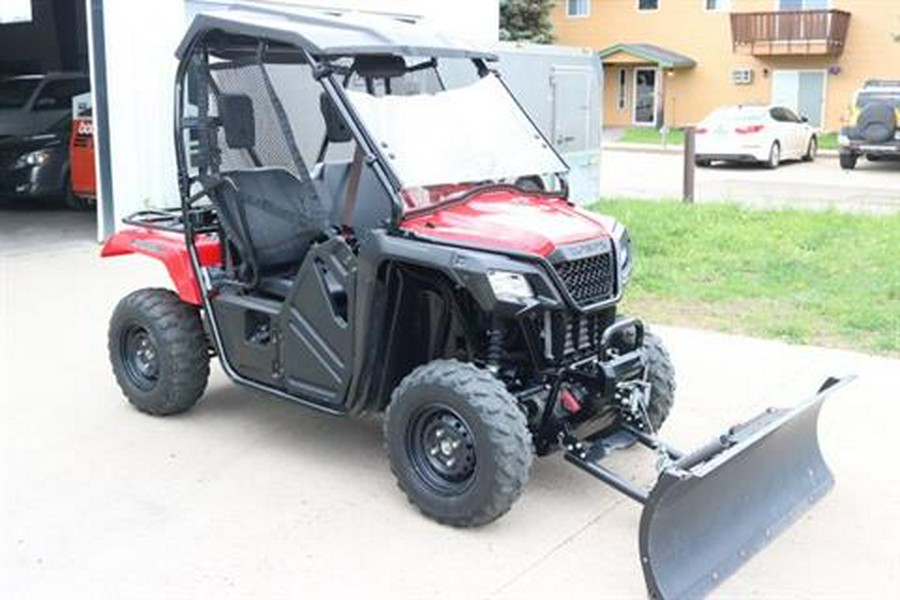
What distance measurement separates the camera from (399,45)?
4832 mm

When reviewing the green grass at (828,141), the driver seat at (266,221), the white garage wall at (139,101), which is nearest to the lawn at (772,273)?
the driver seat at (266,221)

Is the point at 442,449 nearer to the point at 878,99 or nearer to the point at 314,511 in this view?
the point at 314,511

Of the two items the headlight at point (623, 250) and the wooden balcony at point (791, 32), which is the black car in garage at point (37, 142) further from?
the wooden balcony at point (791, 32)

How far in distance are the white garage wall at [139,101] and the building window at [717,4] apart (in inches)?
951

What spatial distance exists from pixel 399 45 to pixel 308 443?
2024 mm

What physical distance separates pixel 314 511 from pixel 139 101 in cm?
772

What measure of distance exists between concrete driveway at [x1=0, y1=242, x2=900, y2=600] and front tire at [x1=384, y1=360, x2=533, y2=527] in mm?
148

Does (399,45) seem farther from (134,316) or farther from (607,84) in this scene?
(607,84)

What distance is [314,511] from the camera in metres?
4.61

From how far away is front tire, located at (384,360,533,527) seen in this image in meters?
4.20

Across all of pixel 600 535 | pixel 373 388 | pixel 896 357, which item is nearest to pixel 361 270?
pixel 373 388

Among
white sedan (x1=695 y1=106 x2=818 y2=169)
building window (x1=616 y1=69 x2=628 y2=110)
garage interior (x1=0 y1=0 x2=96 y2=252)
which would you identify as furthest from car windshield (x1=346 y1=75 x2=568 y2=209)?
building window (x1=616 y1=69 x2=628 y2=110)

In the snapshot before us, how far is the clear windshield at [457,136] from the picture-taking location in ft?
15.3

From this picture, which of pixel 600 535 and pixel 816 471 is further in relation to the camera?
pixel 816 471
